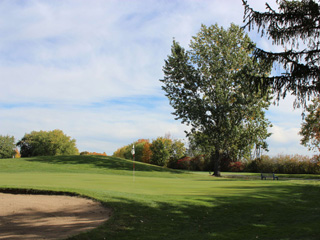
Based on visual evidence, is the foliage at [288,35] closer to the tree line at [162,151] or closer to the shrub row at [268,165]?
the shrub row at [268,165]

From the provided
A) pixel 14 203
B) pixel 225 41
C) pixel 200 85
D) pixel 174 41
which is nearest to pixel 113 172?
pixel 200 85

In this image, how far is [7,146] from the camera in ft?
277

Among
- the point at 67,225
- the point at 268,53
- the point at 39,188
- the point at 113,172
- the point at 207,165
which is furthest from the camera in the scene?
the point at 207,165

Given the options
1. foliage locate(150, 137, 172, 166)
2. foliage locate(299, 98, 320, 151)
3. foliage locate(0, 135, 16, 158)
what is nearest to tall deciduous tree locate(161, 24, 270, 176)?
foliage locate(299, 98, 320, 151)

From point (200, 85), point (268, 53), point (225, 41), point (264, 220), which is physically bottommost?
point (264, 220)

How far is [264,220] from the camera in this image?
10594 mm

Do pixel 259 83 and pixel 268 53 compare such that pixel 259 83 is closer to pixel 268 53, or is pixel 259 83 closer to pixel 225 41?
pixel 268 53

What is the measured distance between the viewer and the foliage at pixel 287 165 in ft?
147

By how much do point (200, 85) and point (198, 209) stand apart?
27164 millimetres

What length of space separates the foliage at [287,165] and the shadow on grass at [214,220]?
113 feet

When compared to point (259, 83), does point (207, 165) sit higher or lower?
lower

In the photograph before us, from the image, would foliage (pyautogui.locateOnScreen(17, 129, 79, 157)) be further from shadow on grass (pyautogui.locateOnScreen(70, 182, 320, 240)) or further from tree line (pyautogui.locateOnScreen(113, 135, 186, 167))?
shadow on grass (pyautogui.locateOnScreen(70, 182, 320, 240))

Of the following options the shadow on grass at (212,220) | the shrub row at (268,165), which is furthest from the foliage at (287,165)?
the shadow on grass at (212,220)

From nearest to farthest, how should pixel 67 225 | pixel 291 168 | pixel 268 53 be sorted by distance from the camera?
pixel 67 225 < pixel 268 53 < pixel 291 168
